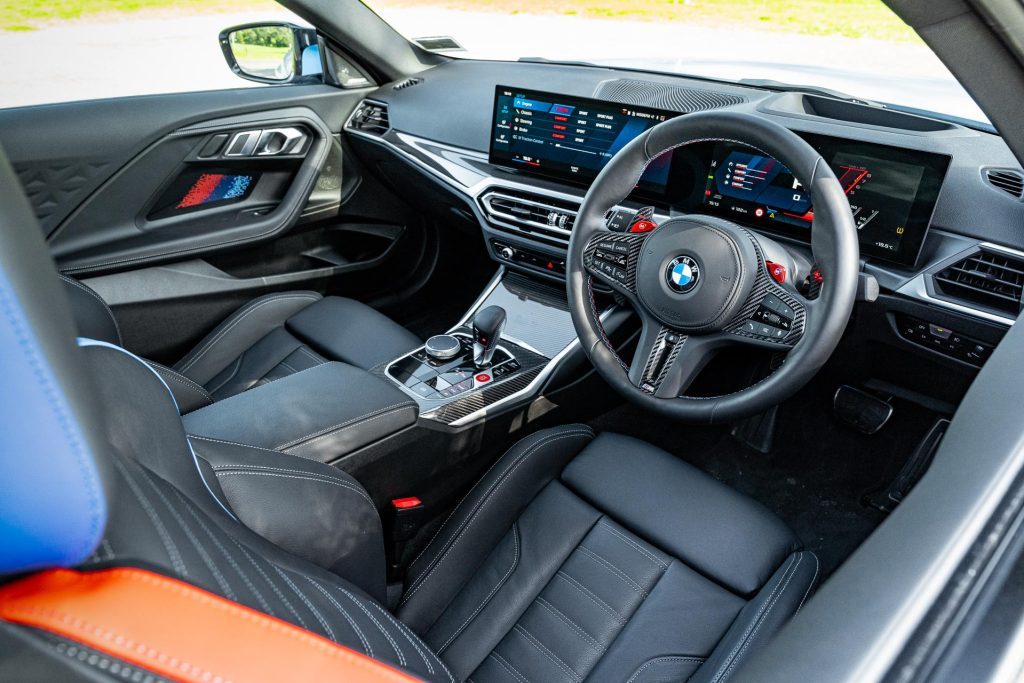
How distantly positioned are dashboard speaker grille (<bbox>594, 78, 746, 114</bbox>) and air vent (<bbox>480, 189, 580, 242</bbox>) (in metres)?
0.33

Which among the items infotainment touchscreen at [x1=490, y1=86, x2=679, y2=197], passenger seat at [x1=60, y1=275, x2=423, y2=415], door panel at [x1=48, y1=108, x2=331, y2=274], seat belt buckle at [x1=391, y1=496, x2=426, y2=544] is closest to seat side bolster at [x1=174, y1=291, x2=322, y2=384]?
passenger seat at [x1=60, y1=275, x2=423, y2=415]

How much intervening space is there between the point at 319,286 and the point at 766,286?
1.74 metres

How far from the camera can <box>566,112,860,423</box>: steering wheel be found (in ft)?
4.76

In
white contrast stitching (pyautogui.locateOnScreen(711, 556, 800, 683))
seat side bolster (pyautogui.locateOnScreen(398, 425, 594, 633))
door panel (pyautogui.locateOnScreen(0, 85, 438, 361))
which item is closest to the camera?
white contrast stitching (pyautogui.locateOnScreen(711, 556, 800, 683))

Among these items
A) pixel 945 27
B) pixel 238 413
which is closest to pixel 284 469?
pixel 238 413

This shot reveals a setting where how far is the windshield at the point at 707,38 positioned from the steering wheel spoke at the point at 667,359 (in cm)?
96

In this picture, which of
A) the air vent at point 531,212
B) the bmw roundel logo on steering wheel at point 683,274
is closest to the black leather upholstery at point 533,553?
the bmw roundel logo on steering wheel at point 683,274

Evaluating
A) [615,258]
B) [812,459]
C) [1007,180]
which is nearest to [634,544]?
[615,258]

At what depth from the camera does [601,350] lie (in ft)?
5.63

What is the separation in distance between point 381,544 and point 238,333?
4.31ft

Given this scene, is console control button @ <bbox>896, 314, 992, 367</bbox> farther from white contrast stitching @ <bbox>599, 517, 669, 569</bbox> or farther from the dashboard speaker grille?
white contrast stitching @ <bbox>599, 517, 669, 569</bbox>

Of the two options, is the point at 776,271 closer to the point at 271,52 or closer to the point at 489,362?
the point at 489,362

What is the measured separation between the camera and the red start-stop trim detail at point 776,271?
1610 millimetres

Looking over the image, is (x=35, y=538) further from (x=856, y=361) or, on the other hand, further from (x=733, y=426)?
(x=733, y=426)
